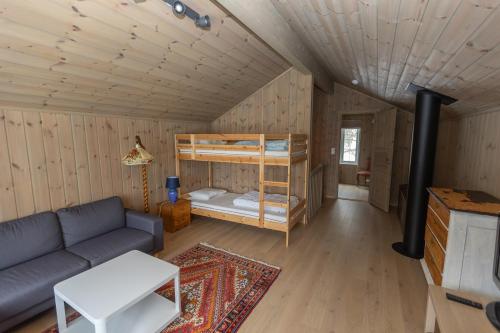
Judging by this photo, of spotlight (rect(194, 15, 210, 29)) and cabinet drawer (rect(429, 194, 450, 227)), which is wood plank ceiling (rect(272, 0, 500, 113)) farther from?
cabinet drawer (rect(429, 194, 450, 227))

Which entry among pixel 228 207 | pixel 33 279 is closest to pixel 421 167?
pixel 228 207

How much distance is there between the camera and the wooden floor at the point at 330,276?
2.03 metres

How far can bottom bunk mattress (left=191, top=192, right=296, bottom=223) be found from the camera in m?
3.44

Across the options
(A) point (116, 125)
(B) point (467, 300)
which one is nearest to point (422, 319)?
(B) point (467, 300)

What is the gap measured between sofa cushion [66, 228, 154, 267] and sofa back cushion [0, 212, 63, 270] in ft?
0.63

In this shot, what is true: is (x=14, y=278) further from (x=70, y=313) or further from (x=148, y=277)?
(x=148, y=277)

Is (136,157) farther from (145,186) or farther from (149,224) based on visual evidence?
(149,224)

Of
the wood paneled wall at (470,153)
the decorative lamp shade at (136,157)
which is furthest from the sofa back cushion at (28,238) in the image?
the wood paneled wall at (470,153)

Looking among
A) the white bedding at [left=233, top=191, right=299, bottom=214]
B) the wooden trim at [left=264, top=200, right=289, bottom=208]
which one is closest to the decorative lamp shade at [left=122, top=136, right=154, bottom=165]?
the white bedding at [left=233, top=191, right=299, bottom=214]

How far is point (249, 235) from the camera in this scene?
146 inches

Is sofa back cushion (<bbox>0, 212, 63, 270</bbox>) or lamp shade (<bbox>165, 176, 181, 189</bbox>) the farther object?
lamp shade (<bbox>165, 176, 181, 189</bbox>)

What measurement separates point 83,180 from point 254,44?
2.65m

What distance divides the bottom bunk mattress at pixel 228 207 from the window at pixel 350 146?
4.83m

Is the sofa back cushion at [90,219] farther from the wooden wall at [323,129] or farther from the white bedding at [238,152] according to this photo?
the wooden wall at [323,129]
